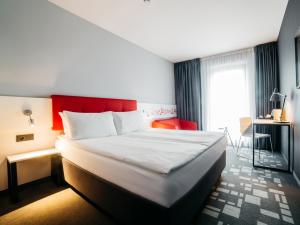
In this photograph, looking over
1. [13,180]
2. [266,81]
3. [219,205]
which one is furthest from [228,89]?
[13,180]

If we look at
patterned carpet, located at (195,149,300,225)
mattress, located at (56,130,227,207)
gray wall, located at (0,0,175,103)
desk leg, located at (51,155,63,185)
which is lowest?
patterned carpet, located at (195,149,300,225)

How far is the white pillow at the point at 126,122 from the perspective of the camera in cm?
266

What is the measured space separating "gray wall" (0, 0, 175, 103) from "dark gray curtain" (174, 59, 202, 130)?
188 cm

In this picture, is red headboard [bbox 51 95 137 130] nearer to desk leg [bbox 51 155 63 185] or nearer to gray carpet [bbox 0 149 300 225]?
desk leg [bbox 51 155 63 185]

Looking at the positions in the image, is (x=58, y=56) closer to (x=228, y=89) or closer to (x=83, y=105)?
(x=83, y=105)

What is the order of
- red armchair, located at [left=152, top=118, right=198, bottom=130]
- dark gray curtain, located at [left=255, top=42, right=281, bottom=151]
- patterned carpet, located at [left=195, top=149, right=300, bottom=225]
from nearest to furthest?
patterned carpet, located at [left=195, top=149, right=300, bottom=225] → dark gray curtain, located at [left=255, top=42, right=281, bottom=151] → red armchair, located at [left=152, top=118, right=198, bottom=130]

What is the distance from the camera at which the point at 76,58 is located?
8.21 ft

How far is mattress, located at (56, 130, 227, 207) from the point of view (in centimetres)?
97

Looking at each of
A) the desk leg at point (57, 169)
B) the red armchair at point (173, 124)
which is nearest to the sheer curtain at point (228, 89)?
the red armchair at point (173, 124)

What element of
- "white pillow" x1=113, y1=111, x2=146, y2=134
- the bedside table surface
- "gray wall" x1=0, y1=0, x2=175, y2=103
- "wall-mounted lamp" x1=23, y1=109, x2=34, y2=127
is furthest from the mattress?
"gray wall" x1=0, y1=0, x2=175, y2=103

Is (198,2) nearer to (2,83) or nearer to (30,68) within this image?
(30,68)

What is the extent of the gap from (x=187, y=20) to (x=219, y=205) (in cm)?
277

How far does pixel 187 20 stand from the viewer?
268 centimetres

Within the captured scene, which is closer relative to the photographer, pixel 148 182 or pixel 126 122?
pixel 148 182
